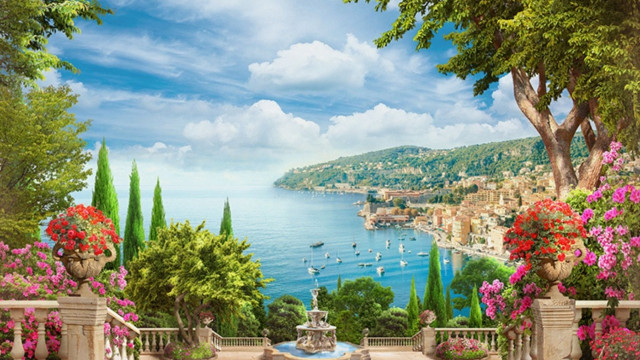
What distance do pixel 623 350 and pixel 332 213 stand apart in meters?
29.0

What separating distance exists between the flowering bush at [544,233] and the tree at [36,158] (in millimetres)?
7765

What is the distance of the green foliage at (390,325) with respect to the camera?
16.0 m

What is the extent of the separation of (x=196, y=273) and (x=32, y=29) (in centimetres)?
506

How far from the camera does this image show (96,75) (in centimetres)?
2152

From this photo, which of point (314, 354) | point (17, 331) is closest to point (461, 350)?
point (314, 354)

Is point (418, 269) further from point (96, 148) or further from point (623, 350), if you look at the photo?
point (623, 350)

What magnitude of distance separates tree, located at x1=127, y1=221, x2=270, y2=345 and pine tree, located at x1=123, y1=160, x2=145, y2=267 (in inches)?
132

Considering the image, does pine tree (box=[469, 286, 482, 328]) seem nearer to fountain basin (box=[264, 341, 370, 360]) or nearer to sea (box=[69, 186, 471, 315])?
fountain basin (box=[264, 341, 370, 360])

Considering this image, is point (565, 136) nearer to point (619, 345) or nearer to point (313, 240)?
point (619, 345)

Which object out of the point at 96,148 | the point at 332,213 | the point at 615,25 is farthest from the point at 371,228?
the point at 615,25

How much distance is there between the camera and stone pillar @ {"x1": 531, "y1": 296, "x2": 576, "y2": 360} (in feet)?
12.0

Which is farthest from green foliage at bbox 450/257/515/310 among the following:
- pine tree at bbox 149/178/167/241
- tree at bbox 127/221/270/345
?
tree at bbox 127/221/270/345

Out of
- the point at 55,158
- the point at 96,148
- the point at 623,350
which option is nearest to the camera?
the point at 623,350

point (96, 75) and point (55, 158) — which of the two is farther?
point (96, 75)
